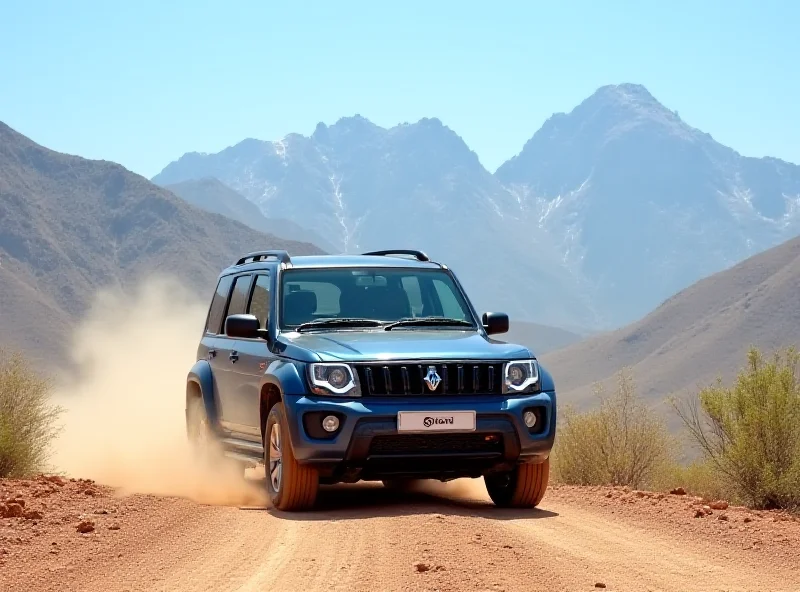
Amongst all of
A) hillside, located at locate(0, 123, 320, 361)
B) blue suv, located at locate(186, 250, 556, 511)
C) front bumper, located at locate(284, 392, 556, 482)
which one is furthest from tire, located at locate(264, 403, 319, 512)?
hillside, located at locate(0, 123, 320, 361)

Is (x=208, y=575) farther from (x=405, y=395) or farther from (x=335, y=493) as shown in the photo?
(x=335, y=493)

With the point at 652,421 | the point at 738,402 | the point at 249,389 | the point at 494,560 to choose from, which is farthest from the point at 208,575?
the point at 652,421

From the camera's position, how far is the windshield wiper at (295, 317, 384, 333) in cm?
901

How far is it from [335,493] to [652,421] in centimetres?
1279

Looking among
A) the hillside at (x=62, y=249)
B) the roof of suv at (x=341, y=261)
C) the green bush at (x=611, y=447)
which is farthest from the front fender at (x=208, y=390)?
the hillside at (x=62, y=249)

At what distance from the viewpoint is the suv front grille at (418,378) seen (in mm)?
8008

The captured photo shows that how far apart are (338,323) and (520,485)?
184 cm

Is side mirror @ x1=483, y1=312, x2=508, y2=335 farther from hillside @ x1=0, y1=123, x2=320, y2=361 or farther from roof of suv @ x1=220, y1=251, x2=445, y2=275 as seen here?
hillside @ x1=0, y1=123, x2=320, y2=361

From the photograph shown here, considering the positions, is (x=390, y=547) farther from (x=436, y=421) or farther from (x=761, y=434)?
(x=761, y=434)

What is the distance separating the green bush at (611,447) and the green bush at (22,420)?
24.9ft

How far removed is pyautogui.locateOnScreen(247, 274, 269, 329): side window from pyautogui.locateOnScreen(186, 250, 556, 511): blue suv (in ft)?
0.11

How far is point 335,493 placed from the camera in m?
9.88

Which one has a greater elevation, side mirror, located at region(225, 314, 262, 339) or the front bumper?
side mirror, located at region(225, 314, 262, 339)

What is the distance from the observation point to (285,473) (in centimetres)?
823
